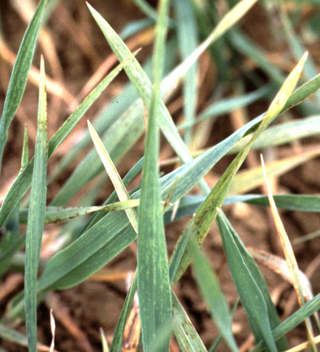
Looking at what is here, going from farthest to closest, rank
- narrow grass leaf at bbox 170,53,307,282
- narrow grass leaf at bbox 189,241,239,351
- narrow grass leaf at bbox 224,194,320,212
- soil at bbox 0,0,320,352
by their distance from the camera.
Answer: soil at bbox 0,0,320,352 → narrow grass leaf at bbox 224,194,320,212 → narrow grass leaf at bbox 170,53,307,282 → narrow grass leaf at bbox 189,241,239,351

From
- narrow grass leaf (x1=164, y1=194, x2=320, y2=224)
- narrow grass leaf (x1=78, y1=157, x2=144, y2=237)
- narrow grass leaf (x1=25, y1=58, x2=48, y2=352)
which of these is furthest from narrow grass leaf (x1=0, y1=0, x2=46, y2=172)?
narrow grass leaf (x1=164, y1=194, x2=320, y2=224)

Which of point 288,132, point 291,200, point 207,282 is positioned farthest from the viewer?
point 288,132

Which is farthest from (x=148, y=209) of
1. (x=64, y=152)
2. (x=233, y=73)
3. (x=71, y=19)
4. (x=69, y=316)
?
(x=71, y=19)

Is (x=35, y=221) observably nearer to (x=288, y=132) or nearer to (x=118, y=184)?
(x=118, y=184)

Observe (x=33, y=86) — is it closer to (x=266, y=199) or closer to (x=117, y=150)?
(x=117, y=150)

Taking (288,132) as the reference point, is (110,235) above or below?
below

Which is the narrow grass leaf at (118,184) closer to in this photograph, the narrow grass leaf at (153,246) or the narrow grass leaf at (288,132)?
the narrow grass leaf at (153,246)

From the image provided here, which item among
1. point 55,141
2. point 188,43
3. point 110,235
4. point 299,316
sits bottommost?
point 299,316

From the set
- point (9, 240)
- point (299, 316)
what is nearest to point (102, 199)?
point (9, 240)

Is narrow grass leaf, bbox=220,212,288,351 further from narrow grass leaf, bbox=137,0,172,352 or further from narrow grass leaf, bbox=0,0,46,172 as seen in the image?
narrow grass leaf, bbox=0,0,46,172
